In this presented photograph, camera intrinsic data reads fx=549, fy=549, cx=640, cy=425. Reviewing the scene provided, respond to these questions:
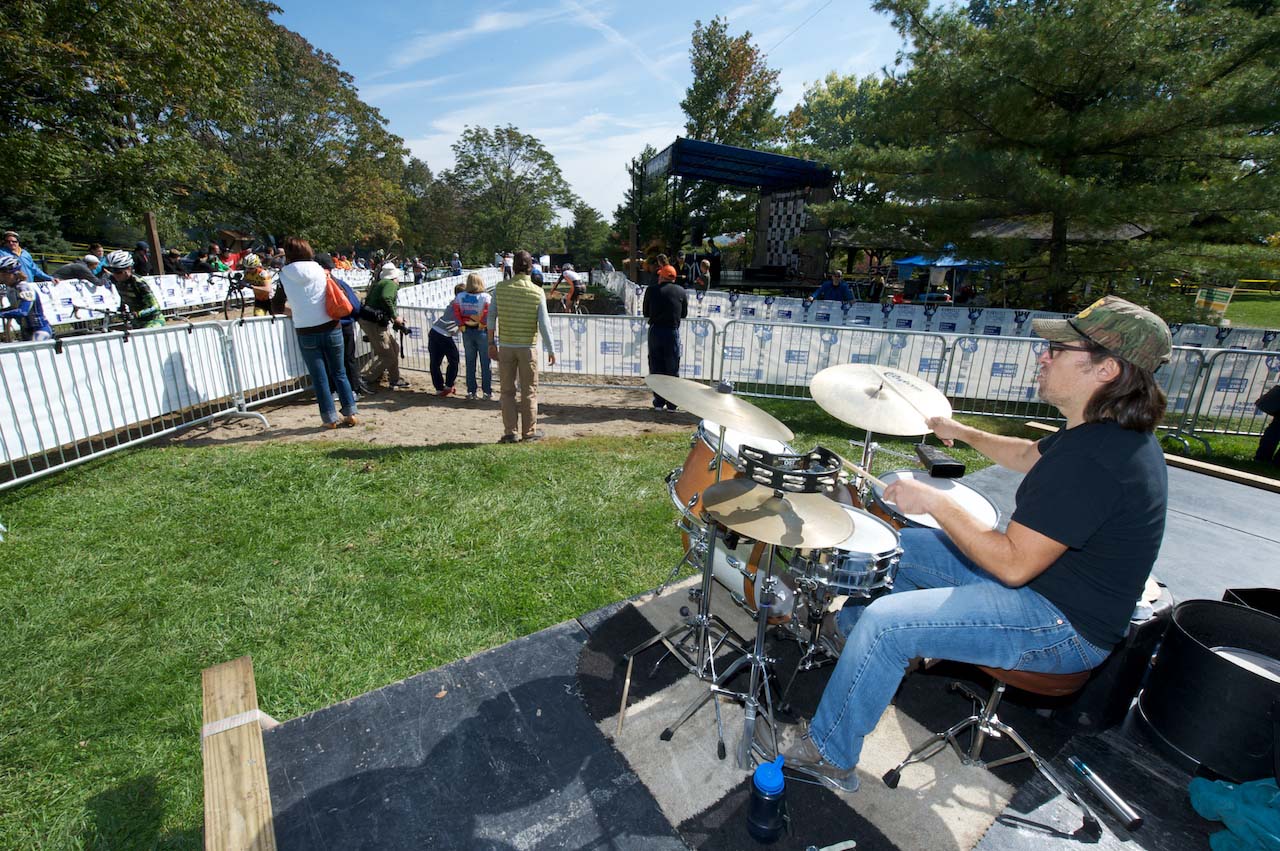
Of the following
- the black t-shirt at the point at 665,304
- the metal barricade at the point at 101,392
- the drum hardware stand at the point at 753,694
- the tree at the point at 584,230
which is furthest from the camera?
the tree at the point at 584,230

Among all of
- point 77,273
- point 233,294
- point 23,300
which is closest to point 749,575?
point 23,300

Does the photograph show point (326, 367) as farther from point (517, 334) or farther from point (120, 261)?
point (120, 261)

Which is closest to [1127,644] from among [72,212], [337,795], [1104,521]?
[1104,521]

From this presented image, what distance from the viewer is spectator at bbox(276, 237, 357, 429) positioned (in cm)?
636

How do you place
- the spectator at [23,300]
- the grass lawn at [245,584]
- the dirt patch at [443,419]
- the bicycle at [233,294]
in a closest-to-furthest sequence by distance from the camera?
the grass lawn at [245,584]
the dirt patch at [443,419]
the spectator at [23,300]
the bicycle at [233,294]

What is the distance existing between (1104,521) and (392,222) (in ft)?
172

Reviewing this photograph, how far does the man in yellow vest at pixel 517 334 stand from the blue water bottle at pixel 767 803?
5.18 meters

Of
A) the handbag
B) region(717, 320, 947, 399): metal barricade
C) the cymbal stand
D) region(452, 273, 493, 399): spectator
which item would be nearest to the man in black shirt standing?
region(717, 320, 947, 399): metal barricade

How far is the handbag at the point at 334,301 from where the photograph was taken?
6531 mm

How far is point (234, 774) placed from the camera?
2.09 metres

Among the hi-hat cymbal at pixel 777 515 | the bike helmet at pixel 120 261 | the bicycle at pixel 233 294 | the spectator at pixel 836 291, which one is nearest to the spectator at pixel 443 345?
the bike helmet at pixel 120 261

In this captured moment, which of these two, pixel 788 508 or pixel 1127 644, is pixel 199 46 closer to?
pixel 788 508

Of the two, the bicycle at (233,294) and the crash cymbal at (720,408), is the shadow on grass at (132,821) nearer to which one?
the crash cymbal at (720,408)

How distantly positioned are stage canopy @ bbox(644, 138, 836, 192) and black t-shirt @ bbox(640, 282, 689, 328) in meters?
11.9
